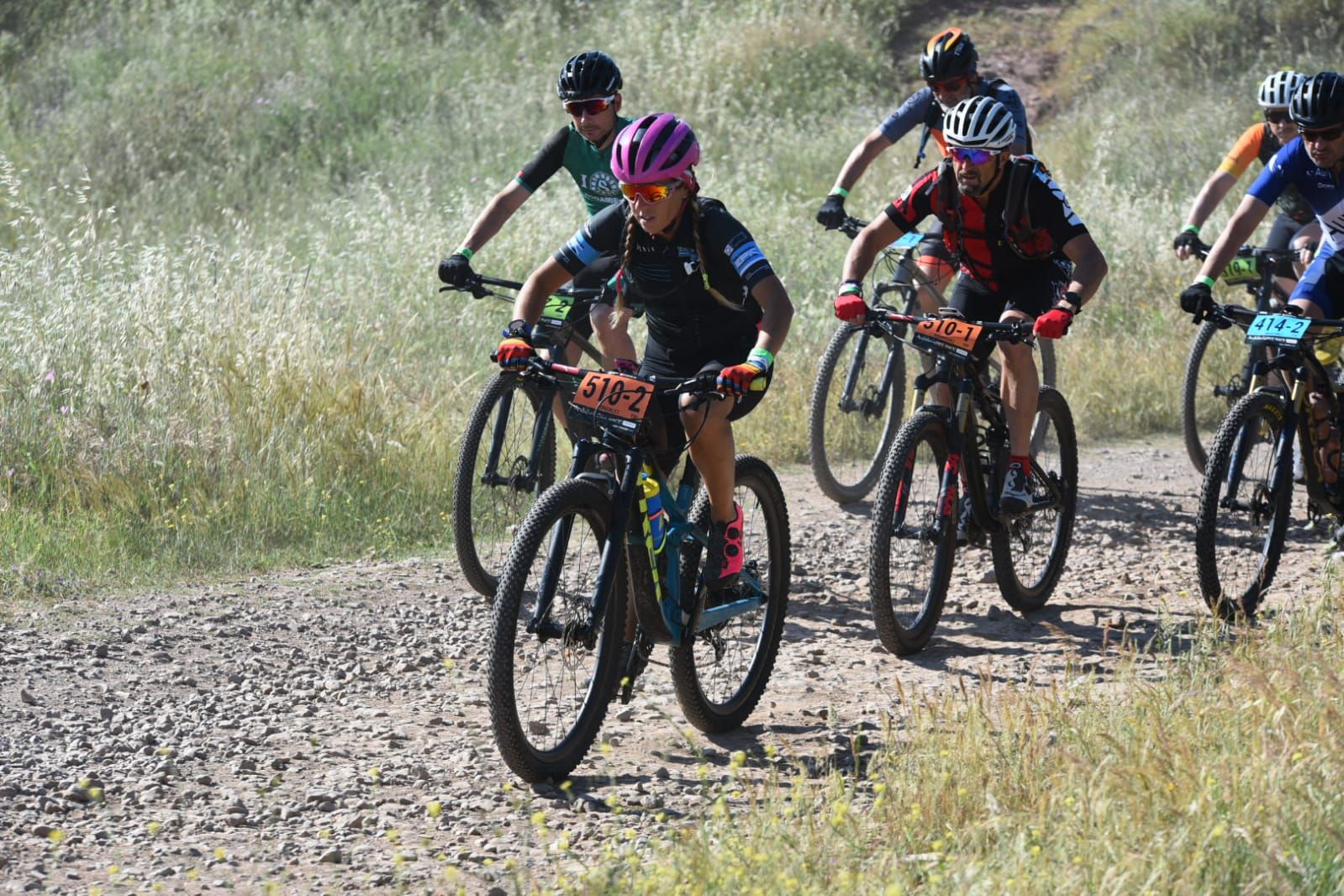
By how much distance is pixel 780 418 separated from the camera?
34.0 feet

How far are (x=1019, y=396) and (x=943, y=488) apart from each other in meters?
0.73

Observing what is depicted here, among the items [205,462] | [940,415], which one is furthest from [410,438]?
[940,415]

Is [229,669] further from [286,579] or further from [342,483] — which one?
[342,483]

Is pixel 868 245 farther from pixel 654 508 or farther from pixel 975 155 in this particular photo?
pixel 654 508

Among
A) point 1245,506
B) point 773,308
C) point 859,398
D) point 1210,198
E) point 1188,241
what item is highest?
point 1210,198

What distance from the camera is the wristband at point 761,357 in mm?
4945

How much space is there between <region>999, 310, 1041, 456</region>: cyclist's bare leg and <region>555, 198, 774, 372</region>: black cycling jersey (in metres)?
1.62

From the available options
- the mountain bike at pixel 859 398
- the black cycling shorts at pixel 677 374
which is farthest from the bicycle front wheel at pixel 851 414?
the black cycling shorts at pixel 677 374

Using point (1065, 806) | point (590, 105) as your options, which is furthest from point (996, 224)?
point (1065, 806)

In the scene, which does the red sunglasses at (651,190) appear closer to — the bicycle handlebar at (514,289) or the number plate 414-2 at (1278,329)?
the bicycle handlebar at (514,289)

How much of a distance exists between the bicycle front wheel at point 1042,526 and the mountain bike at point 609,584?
5.32 ft

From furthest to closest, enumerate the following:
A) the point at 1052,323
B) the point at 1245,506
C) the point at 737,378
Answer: the point at 1245,506
the point at 1052,323
the point at 737,378

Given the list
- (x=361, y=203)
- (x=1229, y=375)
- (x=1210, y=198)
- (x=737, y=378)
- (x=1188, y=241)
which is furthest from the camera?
(x=361, y=203)

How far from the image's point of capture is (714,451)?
5289 mm
